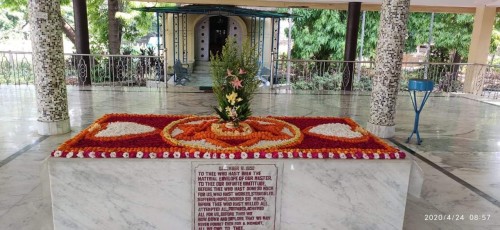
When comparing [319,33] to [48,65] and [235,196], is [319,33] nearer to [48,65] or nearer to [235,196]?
[48,65]

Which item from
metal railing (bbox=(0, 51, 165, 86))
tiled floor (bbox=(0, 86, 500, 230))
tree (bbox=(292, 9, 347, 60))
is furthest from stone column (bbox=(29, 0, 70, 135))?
tree (bbox=(292, 9, 347, 60))

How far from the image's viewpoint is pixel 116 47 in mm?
11133

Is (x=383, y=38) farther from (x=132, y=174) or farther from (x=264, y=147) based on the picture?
(x=132, y=174)

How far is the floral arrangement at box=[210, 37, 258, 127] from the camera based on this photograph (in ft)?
8.56

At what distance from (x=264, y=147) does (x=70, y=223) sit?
1.27 m

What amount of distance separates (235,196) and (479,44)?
31.4 ft

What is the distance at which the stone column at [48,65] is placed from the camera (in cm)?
431

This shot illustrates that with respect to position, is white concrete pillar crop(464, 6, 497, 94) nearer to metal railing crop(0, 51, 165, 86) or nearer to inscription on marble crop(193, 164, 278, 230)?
metal railing crop(0, 51, 165, 86)

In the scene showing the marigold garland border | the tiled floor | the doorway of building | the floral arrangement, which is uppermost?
the doorway of building

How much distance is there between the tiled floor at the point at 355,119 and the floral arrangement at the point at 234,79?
4.20 feet

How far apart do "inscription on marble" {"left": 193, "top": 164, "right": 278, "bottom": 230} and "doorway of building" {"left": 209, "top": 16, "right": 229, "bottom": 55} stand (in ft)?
37.4

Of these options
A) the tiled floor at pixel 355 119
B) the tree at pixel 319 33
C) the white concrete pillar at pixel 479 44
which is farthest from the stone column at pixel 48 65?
the tree at pixel 319 33

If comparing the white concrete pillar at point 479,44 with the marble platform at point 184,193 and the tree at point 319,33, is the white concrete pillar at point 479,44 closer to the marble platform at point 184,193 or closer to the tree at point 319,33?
the tree at point 319,33

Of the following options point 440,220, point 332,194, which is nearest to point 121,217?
point 332,194
